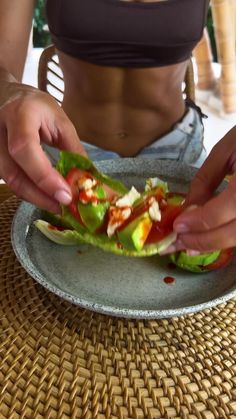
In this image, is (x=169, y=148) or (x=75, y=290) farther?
(x=169, y=148)

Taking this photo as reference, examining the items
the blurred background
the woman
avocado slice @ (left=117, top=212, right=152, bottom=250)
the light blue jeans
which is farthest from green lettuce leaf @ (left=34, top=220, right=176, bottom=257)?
the blurred background

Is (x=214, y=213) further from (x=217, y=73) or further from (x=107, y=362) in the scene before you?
(x=217, y=73)

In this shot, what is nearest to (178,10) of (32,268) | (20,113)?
(20,113)

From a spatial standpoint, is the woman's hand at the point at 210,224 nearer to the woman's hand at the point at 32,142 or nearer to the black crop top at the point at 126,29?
the woman's hand at the point at 32,142

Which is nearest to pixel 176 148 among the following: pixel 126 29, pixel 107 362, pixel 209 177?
pixel 126 29

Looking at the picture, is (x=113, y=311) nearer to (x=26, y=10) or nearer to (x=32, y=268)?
(x=32, y=268)

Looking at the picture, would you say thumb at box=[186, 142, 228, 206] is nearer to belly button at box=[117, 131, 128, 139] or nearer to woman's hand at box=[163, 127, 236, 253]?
woman's hand at box=[163, 127, 236, 253]

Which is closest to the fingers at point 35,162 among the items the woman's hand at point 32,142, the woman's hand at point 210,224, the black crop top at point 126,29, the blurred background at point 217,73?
the woman's hand at point 32,142
